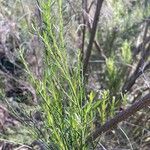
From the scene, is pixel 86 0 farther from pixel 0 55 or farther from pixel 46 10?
pixel 46 10

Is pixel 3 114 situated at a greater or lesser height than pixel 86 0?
lesser

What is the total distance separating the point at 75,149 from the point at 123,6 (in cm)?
241

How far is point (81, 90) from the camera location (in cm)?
178

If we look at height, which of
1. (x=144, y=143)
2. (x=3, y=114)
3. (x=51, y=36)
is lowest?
(x=144, y=143)

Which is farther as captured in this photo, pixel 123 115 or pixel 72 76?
pixel 123 115

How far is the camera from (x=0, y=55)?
4.07 metres

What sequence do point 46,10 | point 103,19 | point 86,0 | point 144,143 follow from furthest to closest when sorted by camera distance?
point 103,19
point 144,143
point 86,0
point 46,10

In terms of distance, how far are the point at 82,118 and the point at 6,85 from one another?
2101 millimetres

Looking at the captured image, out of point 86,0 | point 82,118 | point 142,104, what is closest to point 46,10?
point 82,118

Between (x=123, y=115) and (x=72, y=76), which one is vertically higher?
(x=72, y=76)

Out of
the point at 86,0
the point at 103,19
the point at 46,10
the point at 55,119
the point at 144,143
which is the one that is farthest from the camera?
the point at 103,19

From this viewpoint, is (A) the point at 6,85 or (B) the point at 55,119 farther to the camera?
(A) the point at 6,85

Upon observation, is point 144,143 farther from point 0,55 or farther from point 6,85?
point 0,55

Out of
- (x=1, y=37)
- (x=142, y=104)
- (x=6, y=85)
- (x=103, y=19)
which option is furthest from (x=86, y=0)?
(x=142, y=104)
